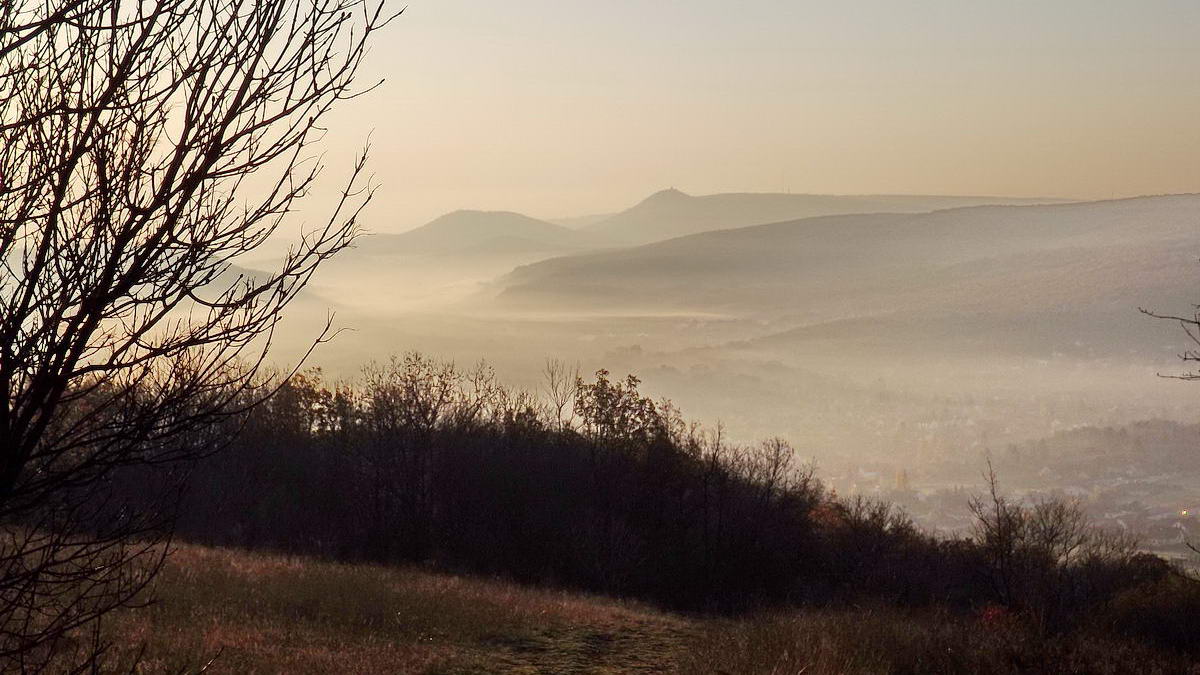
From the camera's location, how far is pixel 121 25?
6293 mm

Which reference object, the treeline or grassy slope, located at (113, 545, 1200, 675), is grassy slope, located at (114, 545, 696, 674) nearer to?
grassy slope, located at (113, 545, 1200, 675)

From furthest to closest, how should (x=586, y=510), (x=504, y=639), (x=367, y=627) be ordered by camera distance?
(x=586, y=510), (x=367, y=627), (x=504, y=639)

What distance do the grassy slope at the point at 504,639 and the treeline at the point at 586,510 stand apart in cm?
2503

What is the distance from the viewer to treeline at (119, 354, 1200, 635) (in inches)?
2174

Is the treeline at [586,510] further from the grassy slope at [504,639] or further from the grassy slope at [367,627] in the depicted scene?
the grassy slope at [504,639]

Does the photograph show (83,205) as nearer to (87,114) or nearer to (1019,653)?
(87,114)

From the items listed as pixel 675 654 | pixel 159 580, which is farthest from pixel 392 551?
pixel 675 654

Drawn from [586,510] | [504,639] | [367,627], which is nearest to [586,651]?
[504,639]

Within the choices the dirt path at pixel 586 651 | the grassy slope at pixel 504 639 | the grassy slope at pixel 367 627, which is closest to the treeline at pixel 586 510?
the grassy slope at pixel 367 627

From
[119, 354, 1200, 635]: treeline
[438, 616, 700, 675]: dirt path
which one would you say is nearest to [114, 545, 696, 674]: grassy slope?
[438, 616, 700, 675]: dirt path

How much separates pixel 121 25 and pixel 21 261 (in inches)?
70.8

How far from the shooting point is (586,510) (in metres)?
63.8

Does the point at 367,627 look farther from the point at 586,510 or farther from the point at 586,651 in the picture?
the point at 586,510

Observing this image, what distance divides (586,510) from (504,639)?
4543 cm
